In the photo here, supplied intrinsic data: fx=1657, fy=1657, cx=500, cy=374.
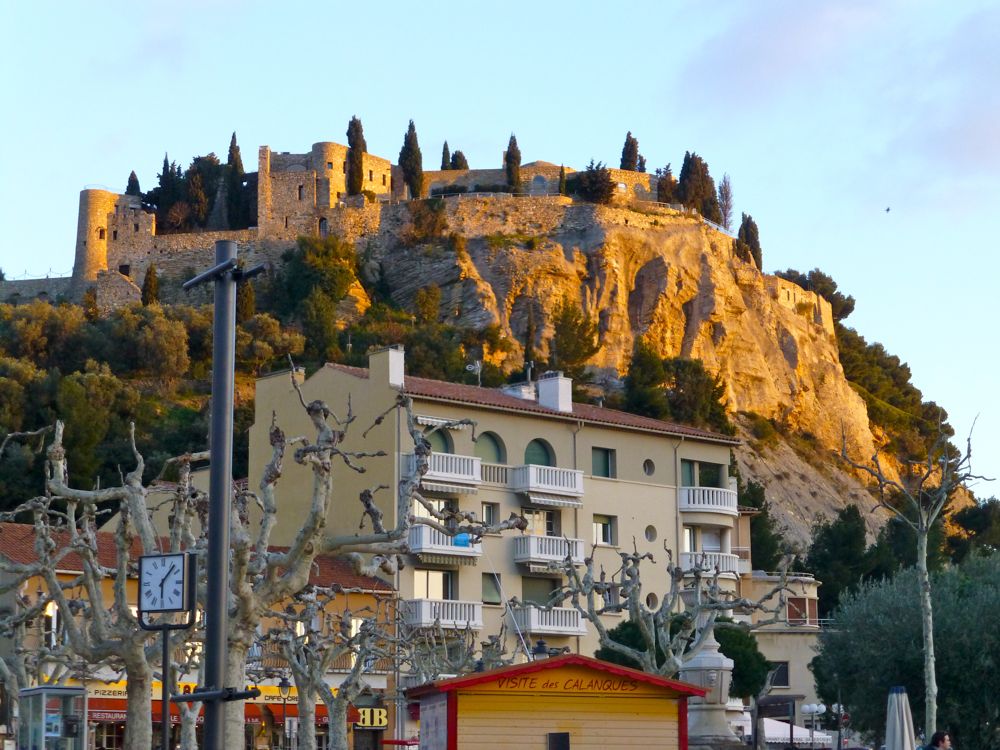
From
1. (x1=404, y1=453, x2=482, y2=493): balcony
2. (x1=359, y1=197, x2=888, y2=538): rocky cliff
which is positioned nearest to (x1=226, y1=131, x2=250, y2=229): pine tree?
(x1=359, y1=197, x2=888, y2=538): rocky cliff

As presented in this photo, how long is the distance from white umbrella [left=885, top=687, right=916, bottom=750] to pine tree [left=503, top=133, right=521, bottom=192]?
91.9 metres

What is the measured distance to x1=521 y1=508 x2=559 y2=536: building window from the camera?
55.8 metres

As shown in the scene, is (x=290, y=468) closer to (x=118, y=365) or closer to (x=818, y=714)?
(x=818, y=714)

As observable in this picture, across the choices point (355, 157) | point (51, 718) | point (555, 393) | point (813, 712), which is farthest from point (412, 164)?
point (51, 718)

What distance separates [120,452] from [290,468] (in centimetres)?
2135

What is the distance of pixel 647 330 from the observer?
104 metres

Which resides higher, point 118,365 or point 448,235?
point 448,235

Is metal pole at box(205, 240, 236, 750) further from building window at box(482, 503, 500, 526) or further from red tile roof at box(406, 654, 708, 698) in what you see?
building window at box(482, 503, 500, 526)

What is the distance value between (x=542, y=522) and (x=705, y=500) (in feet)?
22.8

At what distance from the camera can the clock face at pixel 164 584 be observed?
54.0 feet

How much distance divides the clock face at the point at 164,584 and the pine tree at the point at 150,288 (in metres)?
86.6

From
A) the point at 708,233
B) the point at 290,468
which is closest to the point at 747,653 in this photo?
the point at 290,468

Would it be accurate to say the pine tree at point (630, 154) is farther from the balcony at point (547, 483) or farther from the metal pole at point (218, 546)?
the metal pole at point (218, 546)

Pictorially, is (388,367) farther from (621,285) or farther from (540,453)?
(621,285)
